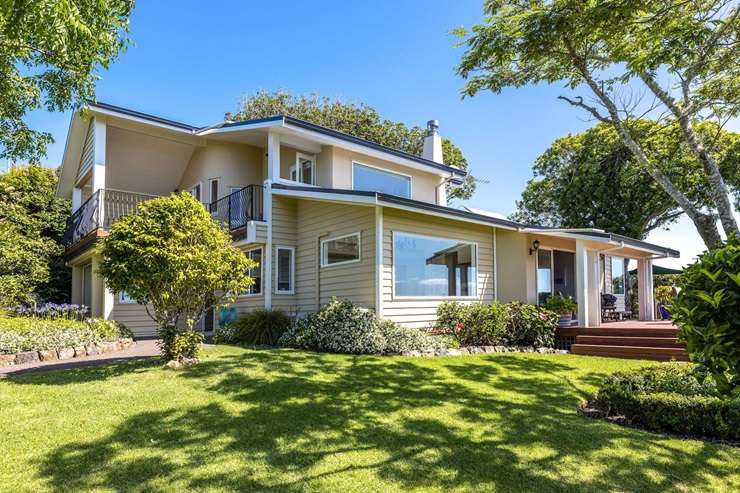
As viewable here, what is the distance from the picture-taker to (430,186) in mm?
16938

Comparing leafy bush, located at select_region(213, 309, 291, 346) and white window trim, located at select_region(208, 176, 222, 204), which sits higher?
white window trim, located at select_region(208, 176, 222, 204)

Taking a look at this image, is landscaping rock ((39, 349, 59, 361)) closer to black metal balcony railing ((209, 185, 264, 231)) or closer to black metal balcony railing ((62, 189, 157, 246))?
black metal balcony railing ((62, 189, 157, 246))

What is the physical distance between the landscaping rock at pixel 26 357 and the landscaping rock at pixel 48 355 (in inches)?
3.0

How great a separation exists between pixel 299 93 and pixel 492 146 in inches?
567

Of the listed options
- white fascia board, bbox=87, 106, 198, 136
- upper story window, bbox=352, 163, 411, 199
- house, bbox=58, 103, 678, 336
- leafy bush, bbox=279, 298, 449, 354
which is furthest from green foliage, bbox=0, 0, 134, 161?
upper story window, bbox=352, 163, 411, 199

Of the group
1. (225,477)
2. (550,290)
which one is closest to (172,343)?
(225,477)

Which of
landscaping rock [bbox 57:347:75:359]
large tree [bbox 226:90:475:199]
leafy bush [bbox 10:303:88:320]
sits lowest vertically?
landscaping rock [bbox 57:347:75:359]

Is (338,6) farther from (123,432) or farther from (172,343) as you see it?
(123,432)

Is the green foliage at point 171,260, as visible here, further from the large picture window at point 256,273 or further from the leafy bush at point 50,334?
the large picture window at point 256,273

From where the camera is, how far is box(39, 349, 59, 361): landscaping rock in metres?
8.51

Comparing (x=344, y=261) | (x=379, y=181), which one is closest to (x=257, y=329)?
(x=344, y=261)

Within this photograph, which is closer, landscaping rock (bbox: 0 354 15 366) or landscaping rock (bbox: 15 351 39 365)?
landscaping rock (bbox: 0 354 15 366)

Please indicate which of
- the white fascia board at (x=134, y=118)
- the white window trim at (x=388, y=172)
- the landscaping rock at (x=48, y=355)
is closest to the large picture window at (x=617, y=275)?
the white window trim at (x=388, y=172)

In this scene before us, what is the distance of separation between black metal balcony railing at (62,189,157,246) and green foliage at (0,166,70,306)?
0.97 m
